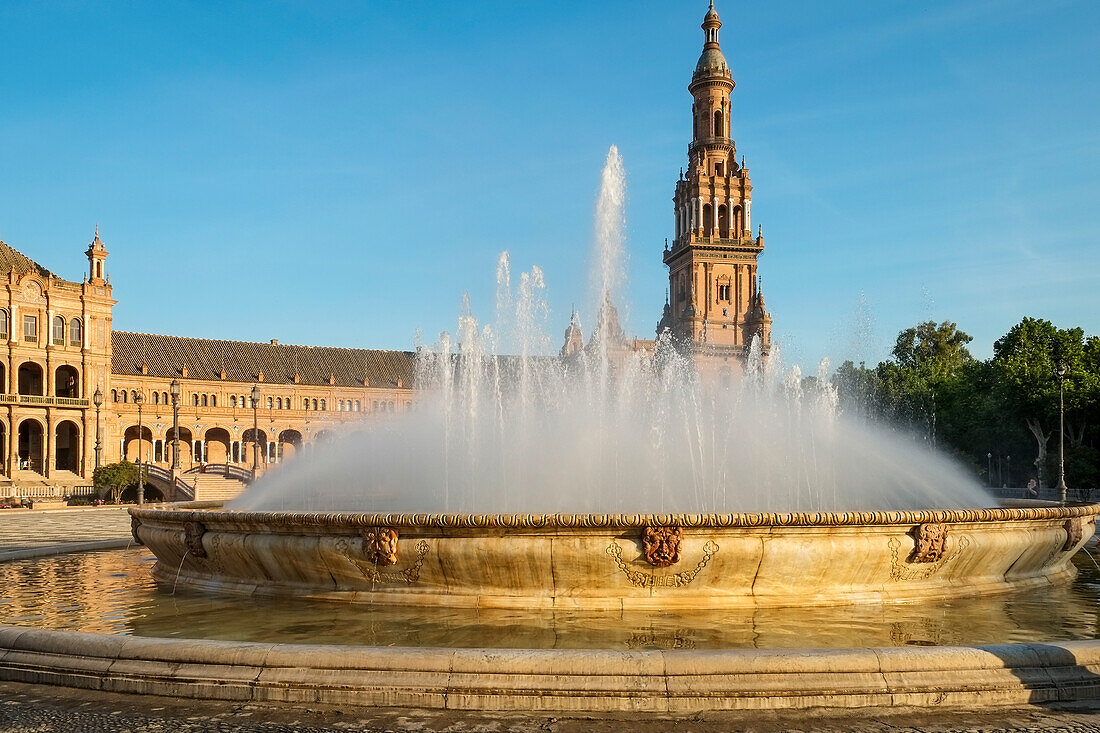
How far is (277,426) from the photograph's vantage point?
87875mm

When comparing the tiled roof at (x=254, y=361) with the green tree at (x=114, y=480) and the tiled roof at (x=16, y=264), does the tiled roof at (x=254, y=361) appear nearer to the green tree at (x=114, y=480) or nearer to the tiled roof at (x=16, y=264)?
the tiled roof at (x=16, y=264)

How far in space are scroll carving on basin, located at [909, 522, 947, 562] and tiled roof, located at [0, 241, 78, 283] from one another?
7175cm

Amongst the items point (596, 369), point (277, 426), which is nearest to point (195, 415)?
point (277, 426)

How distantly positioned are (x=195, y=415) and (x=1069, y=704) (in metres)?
84.5

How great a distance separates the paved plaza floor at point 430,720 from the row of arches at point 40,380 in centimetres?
7039

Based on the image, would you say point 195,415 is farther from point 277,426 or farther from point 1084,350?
point 1084,350

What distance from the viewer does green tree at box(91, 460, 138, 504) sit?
4825 centimetres

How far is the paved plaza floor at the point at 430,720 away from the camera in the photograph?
576 centimetres

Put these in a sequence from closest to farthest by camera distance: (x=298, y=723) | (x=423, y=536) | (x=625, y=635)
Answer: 1. (x=298, y=723)
2. (x=625, y=635)
3. (x=423, y=536)

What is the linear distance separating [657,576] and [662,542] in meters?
0.47

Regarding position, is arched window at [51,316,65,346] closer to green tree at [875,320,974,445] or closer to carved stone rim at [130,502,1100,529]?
green tree at [875,320,974,445]

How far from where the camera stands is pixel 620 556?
29.0 ft

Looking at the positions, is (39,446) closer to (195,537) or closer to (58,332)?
(58,332)

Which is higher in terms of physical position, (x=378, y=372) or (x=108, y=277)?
(x=108, y=277)
